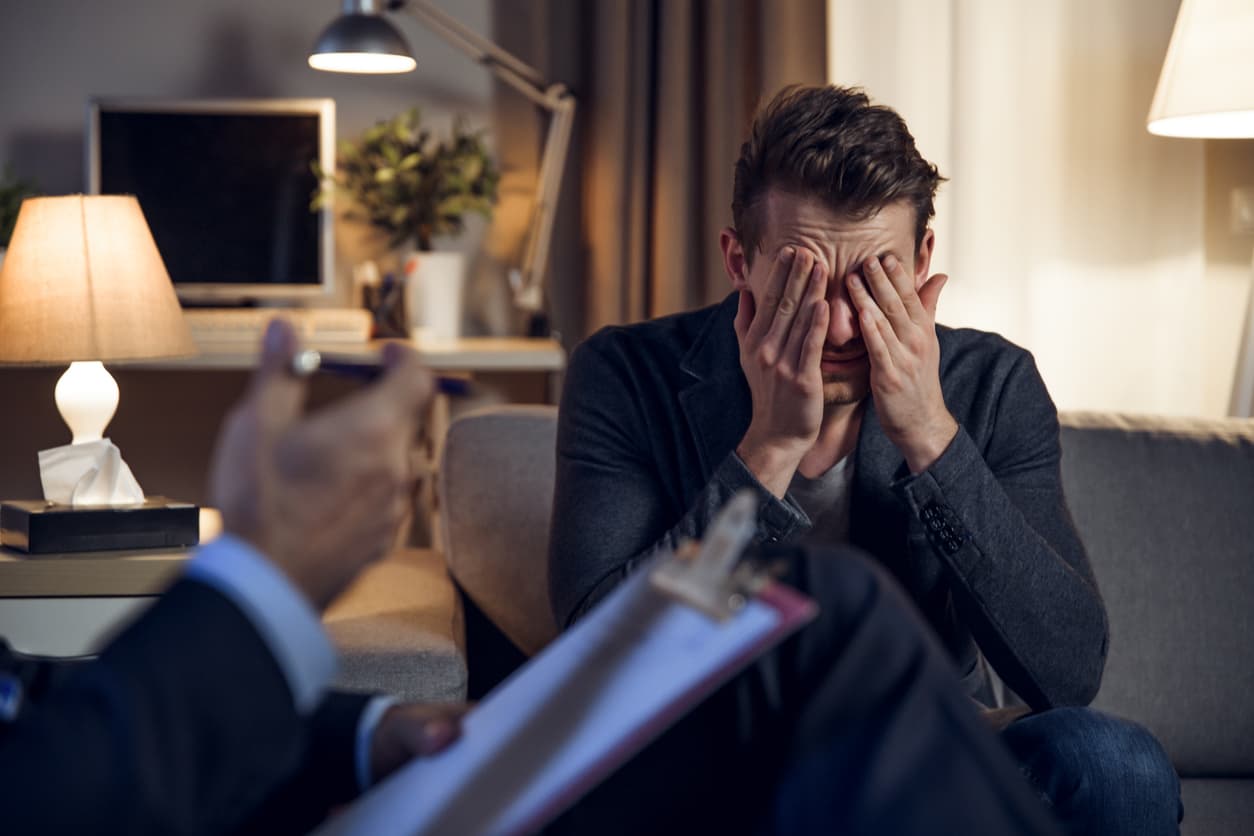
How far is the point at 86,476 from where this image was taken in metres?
1.70

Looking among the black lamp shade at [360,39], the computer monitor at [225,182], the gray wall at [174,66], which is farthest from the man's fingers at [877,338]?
the gray wall at [174,66]

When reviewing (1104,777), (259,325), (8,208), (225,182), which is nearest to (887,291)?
(1104,777)

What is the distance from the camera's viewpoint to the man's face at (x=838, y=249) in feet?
4.50

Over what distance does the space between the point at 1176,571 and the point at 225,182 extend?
211 cm

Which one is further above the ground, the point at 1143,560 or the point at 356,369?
the point at 356,369

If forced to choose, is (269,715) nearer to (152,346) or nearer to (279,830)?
(279,830)

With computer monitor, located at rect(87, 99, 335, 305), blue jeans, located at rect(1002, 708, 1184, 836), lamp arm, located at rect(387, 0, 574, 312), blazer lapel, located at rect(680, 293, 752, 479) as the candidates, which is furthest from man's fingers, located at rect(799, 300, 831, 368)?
computer monitor, located at rect(87, 99, 335, 305)

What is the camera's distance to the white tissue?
A: 5.55 ft

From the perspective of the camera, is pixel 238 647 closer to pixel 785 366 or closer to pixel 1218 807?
pixel 785 366

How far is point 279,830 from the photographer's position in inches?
32.2

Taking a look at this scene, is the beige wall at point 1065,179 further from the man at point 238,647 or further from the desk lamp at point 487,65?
the man at point 238,647

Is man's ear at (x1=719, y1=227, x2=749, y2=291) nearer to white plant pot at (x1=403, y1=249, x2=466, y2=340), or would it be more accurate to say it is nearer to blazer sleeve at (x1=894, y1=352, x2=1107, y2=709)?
blazer sleeve at (x1=894, y1=352, x2=1107, y2=709)

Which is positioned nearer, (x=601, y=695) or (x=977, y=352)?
(x=601, y=695)

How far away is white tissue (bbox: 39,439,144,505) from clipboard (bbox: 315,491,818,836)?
3.58ft
